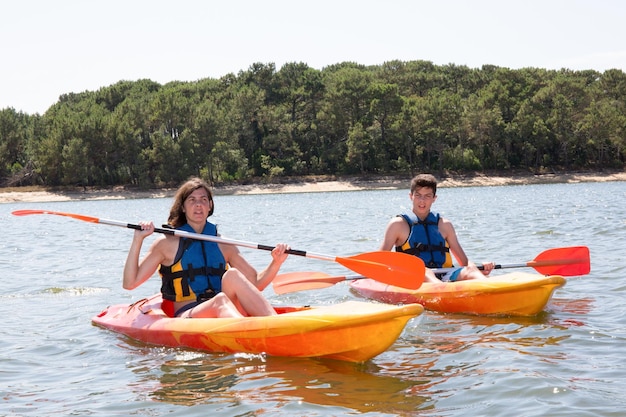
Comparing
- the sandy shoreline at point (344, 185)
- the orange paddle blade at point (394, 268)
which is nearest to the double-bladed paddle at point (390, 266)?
the orange paddle blade at point (394, 268)

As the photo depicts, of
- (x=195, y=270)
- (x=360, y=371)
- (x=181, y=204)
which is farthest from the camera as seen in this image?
(x=181, y=204)

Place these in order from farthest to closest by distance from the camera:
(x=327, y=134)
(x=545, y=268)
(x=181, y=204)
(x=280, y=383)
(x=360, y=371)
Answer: (x=327, y=134), (x=545, y=268), (x=181, y=204), (x=360, y=371), (x=280, y=383)

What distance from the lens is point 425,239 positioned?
6.91m

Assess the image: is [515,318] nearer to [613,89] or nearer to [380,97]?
[380,97]

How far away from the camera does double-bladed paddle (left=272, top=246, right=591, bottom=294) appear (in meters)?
6.82

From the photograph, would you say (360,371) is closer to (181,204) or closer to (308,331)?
(308,331)

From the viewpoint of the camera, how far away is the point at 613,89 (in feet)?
173

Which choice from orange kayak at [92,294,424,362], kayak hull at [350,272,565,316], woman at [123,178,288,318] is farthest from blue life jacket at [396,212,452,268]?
orange kayak at [92,294,424,362]

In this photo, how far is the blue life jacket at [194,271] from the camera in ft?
17.2

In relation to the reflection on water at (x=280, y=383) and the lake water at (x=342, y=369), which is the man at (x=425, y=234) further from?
the reflection on water at (x=280, y=383)

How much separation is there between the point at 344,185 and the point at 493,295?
41348 mm

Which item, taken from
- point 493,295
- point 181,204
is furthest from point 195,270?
point 493,295

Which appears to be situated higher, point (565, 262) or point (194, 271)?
point (194, 271)

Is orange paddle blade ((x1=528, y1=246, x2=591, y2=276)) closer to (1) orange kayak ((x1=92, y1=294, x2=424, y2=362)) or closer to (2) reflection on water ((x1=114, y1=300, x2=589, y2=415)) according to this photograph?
(2) reflection on water ((x1=114, y1=300, x2=589, y2=415))
